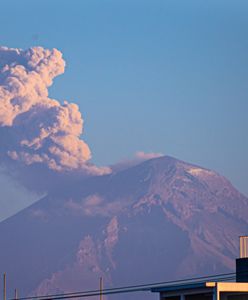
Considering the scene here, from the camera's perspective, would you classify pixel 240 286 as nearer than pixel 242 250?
Yes

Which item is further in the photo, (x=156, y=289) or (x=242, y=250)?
(x=242, y=250)

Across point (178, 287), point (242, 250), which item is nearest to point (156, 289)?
point (178, 287)

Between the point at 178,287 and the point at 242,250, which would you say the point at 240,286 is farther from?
the point at 242,250

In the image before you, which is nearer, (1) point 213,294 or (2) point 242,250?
(1) point 213,294

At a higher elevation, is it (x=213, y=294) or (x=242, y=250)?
(x=242, y=250)

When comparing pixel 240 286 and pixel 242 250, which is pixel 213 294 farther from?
pixel 242 250

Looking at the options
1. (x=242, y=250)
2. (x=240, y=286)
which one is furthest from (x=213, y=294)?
(x=242, y=250)
